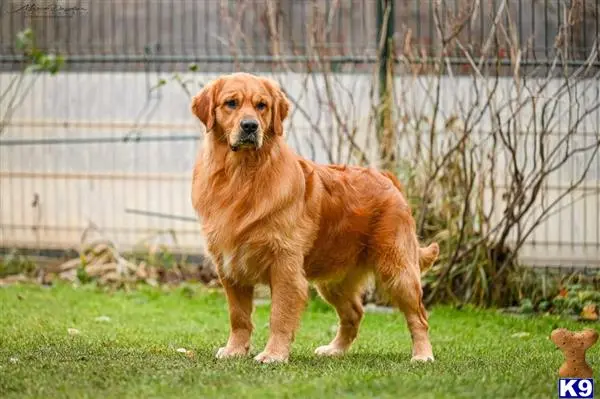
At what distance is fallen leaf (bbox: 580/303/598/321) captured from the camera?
8656mm

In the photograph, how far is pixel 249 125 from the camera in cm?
620

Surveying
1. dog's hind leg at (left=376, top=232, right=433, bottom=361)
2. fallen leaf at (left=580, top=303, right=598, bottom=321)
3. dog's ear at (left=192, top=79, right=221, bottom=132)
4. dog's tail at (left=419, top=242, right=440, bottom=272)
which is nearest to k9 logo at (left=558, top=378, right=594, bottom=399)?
dog's hind leg at (left=376, top=232, right=433, bottom=361)

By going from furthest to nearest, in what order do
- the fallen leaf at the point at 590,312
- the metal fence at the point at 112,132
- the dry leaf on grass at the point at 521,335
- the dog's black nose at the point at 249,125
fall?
the metal fence at the point at 112,132 → the fallen leaf at the point at 590,312 → the dry leaf on grass at the point at 521,335 → the dog's black nose at the point at 249,125

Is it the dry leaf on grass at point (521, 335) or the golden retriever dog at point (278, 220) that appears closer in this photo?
the golden retriever dog at point (278, 220)

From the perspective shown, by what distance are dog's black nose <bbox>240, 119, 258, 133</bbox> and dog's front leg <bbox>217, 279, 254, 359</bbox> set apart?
92 centimetres

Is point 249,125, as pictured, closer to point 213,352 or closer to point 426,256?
point 213,352

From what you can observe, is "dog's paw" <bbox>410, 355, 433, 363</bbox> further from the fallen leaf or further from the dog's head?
the fallen leaf

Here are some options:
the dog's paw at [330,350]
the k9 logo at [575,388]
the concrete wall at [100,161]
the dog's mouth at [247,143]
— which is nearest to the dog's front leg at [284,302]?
the dog's mouth at [247,143]

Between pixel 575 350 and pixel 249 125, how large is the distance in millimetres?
2019

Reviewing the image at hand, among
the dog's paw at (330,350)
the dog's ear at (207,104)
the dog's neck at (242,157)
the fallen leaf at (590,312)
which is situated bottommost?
the fallen leaf at (590,312)

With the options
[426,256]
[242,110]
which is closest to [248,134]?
[242,110]

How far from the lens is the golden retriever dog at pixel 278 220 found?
20.7 ft

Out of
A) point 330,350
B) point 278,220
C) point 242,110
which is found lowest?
point 330,350

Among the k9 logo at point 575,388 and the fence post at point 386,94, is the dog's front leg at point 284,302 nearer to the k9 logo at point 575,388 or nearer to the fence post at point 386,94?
the k9 logo at point 575,388
